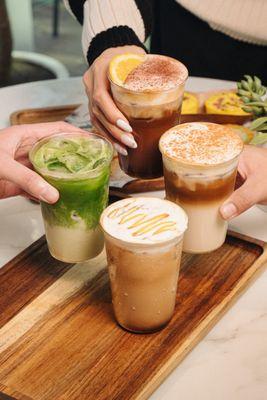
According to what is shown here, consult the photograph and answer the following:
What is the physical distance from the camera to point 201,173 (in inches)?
48.4

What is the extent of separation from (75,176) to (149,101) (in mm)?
262

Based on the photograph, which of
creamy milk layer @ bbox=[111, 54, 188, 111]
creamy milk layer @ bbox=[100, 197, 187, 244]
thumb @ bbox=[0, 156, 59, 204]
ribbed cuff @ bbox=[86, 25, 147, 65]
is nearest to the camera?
creamy milk layer @ bbox=[100, 197, 187, 244]

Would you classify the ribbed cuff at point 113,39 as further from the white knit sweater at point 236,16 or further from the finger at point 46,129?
the finger at point 46,129

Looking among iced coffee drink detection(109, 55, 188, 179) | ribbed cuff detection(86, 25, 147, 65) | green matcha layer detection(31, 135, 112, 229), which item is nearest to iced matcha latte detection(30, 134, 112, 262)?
green matcha layer detection(31, 135, 112, 229)

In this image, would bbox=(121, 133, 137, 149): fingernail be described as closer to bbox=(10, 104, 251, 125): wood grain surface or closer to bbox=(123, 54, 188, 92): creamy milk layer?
bbox=(123, 54, 188, 92): creamy milk layer

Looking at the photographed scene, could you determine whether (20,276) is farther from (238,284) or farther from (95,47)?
(95,47)

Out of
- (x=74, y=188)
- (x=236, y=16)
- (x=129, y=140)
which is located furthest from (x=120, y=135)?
(x=236, y=16)

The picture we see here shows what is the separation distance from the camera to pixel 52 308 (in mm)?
1333

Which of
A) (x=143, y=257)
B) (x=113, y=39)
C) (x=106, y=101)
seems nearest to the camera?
(x=143, y=257)

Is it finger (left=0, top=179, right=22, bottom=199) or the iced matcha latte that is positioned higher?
the iced matcha latte

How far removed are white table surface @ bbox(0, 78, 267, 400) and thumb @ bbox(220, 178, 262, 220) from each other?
19 cm

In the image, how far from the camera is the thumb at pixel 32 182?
123 centimetres

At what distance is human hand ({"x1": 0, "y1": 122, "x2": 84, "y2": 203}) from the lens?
1230mm

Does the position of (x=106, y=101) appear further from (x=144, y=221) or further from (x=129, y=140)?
(x=144, y=221)
